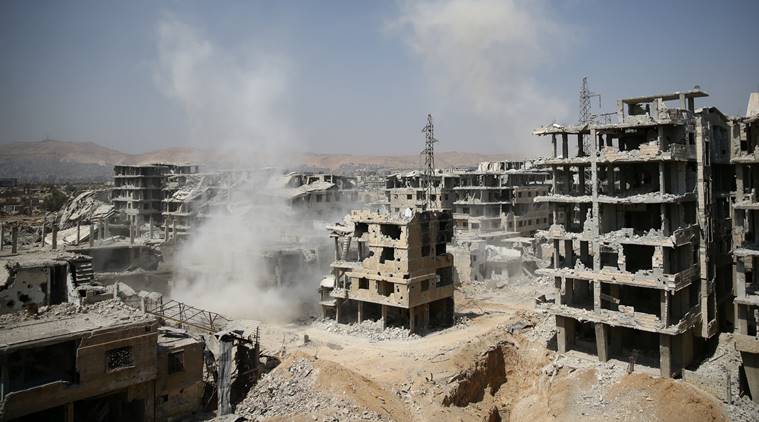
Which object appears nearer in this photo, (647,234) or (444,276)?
(647,234)

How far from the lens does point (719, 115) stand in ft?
114

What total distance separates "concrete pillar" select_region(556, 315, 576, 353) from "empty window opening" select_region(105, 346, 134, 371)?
2371 cm

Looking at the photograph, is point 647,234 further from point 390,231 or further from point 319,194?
point 319,194

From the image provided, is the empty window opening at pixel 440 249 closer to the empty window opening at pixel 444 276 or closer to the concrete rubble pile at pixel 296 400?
the empty window opening at pixel 444 276

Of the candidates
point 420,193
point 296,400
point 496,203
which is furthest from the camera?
point 420,193

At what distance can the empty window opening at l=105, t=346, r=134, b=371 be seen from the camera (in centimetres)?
2694

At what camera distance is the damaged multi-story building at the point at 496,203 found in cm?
7225

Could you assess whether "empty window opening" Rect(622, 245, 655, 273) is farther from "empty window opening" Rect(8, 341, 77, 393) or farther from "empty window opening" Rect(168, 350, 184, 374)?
"empty window opening" Rect(8, 341, 77, 393)

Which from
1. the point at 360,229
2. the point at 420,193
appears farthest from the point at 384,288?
the point at 420,193

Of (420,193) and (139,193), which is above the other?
(139,193)

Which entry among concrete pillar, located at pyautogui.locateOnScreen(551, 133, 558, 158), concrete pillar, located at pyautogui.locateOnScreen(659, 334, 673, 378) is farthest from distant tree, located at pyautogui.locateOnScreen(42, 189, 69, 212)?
concrete pillar, located at pyautogui.locateOnScreen(659, 334, 673, 378)

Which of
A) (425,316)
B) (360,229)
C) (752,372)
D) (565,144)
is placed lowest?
(752,372)

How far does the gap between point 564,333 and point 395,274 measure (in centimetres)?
1298

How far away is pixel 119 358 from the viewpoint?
27266 mm
